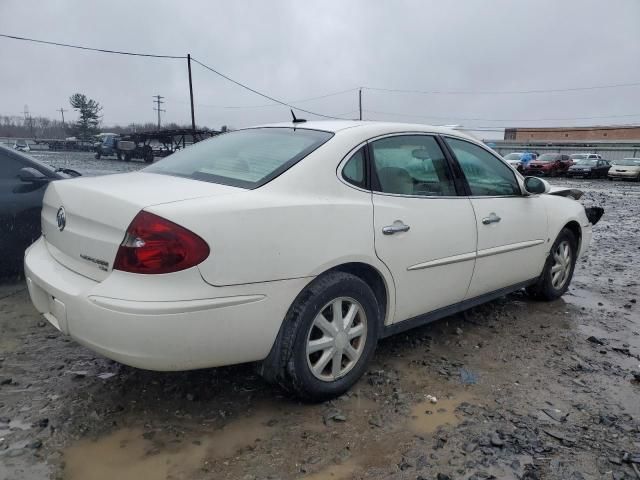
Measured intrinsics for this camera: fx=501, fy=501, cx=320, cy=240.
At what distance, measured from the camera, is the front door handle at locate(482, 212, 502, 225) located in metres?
3.52

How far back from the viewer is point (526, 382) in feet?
10.2

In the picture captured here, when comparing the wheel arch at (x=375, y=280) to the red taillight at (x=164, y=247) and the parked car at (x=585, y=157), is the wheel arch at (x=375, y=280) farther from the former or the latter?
the parked car at (x=585, y=157)

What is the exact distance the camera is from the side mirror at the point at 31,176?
180 inches

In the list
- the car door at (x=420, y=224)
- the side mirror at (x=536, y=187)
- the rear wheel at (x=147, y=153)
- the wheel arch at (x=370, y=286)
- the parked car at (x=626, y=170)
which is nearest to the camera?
the wheel arch at (x=370, y=286)

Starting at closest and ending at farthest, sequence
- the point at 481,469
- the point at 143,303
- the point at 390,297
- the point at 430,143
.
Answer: the point at 143,303 < the point at 481,469 < the point at 390,297 < the point at 430,143

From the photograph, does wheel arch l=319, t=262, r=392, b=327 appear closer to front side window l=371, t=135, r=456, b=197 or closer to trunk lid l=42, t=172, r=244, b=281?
front side window l=371, t=135, r=456, b=197

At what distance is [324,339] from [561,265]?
2955 mm

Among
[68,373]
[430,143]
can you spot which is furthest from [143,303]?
[430,143]

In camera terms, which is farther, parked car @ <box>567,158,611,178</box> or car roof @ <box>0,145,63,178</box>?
parked car @ <box>567,158,611,178</box>

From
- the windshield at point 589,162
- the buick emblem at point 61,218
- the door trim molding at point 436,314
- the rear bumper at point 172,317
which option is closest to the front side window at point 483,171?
the door trim molding at point 436,314

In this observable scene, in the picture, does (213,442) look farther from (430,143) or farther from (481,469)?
(430,143)

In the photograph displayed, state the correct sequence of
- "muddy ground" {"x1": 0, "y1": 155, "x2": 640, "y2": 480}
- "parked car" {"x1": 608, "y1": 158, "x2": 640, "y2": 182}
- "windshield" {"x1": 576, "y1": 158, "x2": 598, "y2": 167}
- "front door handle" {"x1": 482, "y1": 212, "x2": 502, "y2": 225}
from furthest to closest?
1. "windshield" {"x1": 576, "y1": 158, "x2": 598, "y2": 167}
2. "parked car" {"x1": 608, "y1": 158, "x2": 640, "y2": 182}
3. "front door handle" {"x1": 482, "y1": 212, "x2": 502, "y2": 225}
4. "muddy ground" {"x1": 0, "y1": 155, "x2": 640, "y2": 480}

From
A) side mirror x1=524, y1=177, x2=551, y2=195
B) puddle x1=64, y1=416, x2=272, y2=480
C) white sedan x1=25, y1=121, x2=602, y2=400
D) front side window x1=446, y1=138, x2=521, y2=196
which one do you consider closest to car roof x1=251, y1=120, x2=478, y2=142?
white sedan x1=25, y1=121, x2=602, y2=400

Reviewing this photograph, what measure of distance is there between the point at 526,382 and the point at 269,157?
2093 millimetres
